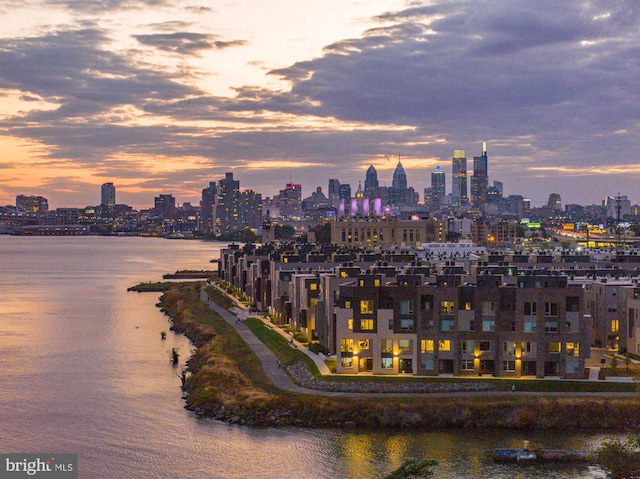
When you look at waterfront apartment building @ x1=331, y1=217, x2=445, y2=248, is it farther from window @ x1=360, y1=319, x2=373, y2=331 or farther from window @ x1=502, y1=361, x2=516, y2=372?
window @ x1=502, y1=361, x2=516, y2=372

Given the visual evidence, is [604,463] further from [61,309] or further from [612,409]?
[61,309]

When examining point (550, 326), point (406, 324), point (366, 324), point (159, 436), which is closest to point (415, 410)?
point (406, 324)

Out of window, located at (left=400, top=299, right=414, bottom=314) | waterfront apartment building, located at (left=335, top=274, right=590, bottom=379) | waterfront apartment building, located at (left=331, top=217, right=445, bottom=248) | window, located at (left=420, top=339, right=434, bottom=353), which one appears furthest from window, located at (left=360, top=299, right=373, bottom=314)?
waterfront apartment building, located at (left=331, top=217, right=445, bottom=248)

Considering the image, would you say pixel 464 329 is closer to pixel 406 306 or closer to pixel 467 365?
pixel 467 365

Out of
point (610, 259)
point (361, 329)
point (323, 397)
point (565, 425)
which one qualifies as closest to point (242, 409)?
point (323, 397)

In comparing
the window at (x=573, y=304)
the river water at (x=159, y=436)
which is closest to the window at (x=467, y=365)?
the window at (x=573, y=304)

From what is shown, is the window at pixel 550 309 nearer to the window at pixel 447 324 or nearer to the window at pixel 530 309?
the window at pixel 530 309
